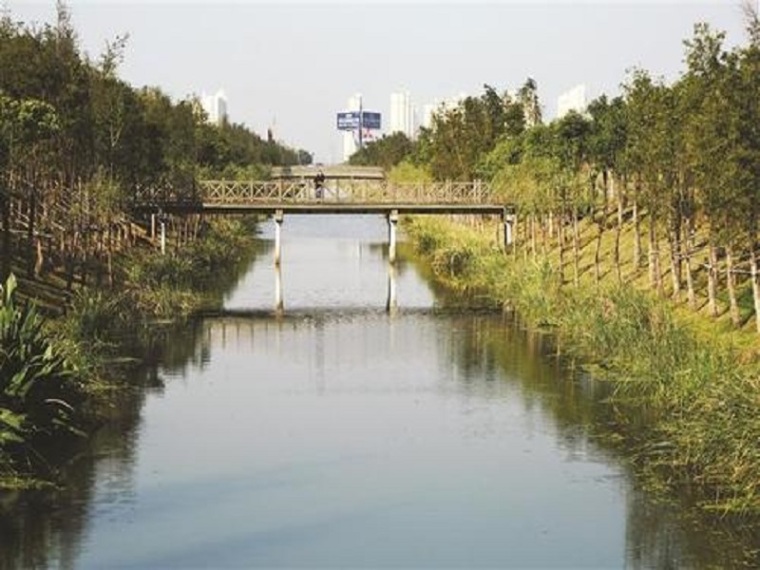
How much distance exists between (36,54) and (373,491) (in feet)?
94.0

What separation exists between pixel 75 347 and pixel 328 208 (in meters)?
36.8

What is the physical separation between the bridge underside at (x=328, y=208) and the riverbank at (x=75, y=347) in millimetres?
2929

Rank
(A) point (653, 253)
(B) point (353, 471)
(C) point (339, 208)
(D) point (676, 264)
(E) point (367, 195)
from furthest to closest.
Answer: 1. (E) point (367, 195)
2. (C) point (339, 208)
3. (A) point (653, 253)
4. (D) point (676, 264)
5. (B) point (353, 471)

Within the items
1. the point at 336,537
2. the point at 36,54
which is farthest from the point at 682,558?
the point at 36,54

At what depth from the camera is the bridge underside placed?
2517 inches

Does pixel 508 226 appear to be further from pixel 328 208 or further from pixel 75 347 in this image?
pixel 75 347

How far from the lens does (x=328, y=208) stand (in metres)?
65.2

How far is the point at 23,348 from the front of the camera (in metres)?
23.2

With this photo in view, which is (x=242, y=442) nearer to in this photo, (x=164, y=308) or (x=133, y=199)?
(x=164, y=308)

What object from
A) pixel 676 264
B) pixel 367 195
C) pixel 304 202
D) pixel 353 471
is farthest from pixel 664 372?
pixel 367 195

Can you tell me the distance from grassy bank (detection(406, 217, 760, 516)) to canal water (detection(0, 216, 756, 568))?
0.99 m

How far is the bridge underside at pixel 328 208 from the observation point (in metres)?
63.9

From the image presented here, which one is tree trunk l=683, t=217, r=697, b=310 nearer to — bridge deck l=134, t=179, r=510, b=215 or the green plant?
the green plant

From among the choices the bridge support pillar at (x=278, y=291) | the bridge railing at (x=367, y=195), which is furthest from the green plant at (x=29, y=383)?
the bridge railing at (x=367, y=195)
